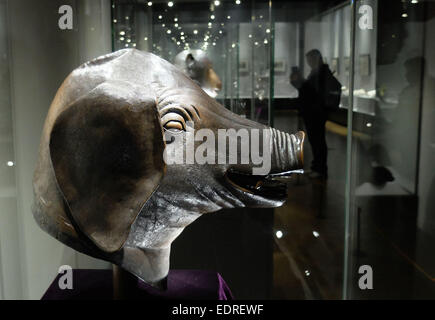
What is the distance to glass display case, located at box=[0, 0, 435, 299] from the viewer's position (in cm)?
134

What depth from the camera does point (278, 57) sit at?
1815 mm

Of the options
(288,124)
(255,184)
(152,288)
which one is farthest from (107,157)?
(288,124)

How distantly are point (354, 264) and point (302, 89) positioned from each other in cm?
65

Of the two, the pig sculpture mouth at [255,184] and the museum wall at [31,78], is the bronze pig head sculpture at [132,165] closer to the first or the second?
the pig sculpture mouth at [255,184]

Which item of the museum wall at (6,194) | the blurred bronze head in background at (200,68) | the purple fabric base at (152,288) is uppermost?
the blurred bronze head in background at (200,68)

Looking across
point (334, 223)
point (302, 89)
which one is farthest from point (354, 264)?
point (302, 89)

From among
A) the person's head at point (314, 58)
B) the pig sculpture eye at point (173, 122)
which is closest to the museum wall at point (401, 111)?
the person's head at point (314, 58)

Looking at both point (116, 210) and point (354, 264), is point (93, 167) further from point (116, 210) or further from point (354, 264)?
point (354, 264)

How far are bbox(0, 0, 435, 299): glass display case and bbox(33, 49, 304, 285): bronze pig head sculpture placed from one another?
0.46 m

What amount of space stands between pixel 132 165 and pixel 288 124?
883mm

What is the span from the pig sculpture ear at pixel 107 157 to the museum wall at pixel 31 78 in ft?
1.80

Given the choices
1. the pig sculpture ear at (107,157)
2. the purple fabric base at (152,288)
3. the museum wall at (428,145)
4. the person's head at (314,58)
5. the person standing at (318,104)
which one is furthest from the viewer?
the person's head at (314,58)

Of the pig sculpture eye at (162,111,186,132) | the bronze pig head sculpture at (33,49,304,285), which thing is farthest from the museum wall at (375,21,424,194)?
the pig sculpture eye at (162,111,186,132)

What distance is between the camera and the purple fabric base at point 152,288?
3.78 feet
